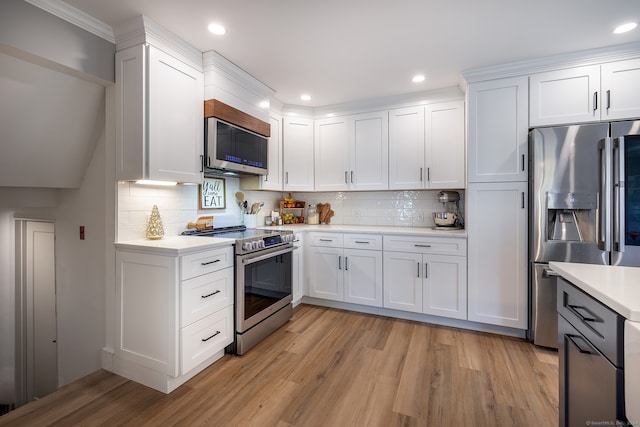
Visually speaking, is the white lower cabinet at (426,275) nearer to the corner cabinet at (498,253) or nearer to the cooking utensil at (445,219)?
the corner cabinet at (498,253)

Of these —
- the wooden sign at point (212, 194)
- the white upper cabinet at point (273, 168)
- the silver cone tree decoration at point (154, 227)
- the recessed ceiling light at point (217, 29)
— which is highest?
the recessed ceiling light at point (217, 29)

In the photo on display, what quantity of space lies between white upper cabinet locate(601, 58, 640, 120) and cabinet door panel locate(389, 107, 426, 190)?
151cm

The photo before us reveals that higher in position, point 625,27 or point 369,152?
point 625,27

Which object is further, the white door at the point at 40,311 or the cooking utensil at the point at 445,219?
the cooking utensil at the point at 445,219

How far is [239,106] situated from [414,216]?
2404 mm

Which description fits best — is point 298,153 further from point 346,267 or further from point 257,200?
point 346,267

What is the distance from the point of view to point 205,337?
2.12 meters

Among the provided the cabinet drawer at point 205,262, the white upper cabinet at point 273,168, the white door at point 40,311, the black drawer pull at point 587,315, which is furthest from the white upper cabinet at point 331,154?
the white door at point 40,311

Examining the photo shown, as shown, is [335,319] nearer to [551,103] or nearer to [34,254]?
[551,103]

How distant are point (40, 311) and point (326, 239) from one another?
304cm

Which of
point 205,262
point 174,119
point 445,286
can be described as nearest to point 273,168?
point 174,119

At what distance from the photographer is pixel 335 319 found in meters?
3.12

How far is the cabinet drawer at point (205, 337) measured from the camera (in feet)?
6.47

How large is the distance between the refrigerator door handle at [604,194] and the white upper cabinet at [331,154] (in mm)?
2340
